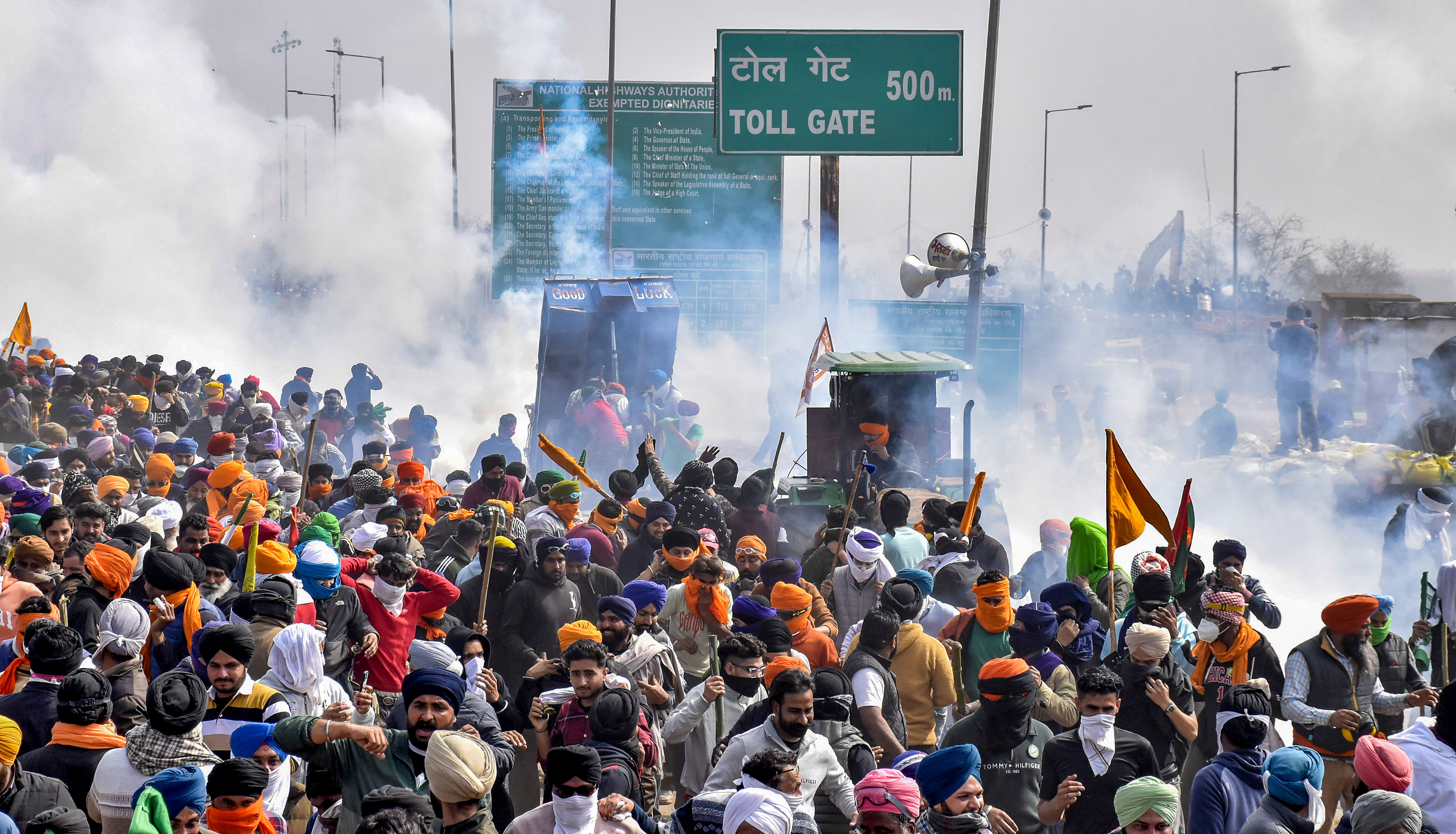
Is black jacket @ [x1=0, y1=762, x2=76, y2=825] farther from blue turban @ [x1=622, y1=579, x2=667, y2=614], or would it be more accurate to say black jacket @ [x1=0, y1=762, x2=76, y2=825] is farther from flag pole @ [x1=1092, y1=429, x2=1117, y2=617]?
flag pole @ [x1=1092, y1=429, x2=1117, y2=617]

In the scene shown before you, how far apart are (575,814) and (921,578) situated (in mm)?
3060

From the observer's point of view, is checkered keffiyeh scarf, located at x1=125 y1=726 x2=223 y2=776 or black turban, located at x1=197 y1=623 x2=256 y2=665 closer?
checkered keffiyeh scarf, located at x1=125 y1=726 x2=223 y2=776

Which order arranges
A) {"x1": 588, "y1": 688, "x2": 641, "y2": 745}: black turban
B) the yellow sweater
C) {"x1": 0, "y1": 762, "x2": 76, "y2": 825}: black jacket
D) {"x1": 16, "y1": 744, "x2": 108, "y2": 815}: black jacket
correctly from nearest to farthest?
{"x1": 0, "y1": 762, "x2": 76, "y2": 825}: black jacket
{"x1": 16, "y1": 744, "x2": 108, "y2": 815}: black jacket
{"x1": 588, "y1": 688, "x2": 641, "y2": 745}: black turban
the yellow sweater

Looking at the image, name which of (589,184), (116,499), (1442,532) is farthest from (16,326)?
(1442,532)

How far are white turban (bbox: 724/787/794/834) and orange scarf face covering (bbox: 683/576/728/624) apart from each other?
2.54 m

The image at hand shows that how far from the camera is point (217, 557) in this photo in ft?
20.7

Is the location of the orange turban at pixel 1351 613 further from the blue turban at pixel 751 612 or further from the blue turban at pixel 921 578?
the blue turban at pixel 751 612

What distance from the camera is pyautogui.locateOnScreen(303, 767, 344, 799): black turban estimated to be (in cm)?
447

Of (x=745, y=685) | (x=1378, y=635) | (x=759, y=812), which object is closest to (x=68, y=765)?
(x=759, y=812)

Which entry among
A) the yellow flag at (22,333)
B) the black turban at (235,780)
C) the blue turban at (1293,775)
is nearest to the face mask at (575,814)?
the black turban at (235,780)

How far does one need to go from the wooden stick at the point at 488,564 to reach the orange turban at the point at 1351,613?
3650mm

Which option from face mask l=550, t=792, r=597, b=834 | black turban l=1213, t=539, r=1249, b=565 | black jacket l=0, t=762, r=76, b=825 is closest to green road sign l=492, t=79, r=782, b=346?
black turban l=1213, t=539, r=1249, b=565

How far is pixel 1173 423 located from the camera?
26078 millimetres

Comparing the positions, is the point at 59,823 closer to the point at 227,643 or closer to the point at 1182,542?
the point at 227,643
